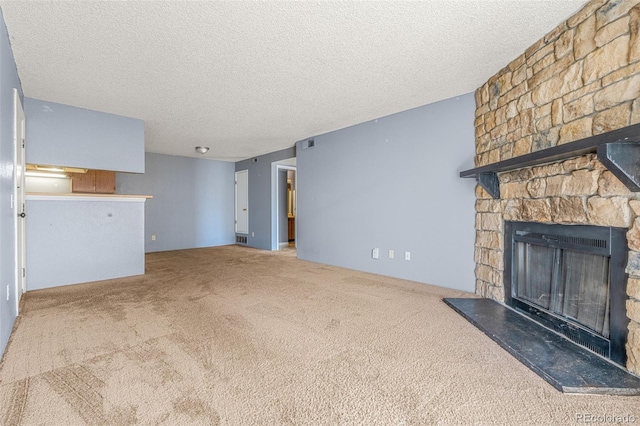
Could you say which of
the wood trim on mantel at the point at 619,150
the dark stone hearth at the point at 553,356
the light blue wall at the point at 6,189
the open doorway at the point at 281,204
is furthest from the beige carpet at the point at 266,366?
the open doorway at the point at 281,204

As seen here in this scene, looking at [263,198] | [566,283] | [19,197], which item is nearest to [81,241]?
[19,197]

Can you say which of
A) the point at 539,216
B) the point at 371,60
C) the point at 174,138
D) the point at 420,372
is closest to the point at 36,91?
the point at 174,138

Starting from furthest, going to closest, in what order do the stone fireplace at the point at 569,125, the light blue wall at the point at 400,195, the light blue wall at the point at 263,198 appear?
the light blue wall at the point at 263,198 < the light blue wall at the point at 400,195 < the stone fireplace at the point at 569,125

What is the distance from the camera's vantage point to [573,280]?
2.13 meters

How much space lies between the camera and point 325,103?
3.72 m

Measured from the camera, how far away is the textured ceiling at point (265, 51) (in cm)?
199

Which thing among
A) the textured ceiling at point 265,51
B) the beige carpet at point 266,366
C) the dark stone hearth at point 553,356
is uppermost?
the textured ceiling at point 265,51

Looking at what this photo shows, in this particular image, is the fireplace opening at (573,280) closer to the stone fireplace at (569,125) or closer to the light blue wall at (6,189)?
the stone fireplace at (569,125)

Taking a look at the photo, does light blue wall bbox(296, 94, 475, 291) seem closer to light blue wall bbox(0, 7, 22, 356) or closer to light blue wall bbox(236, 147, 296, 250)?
light blue wall bbox(236, 147, 296, 250)

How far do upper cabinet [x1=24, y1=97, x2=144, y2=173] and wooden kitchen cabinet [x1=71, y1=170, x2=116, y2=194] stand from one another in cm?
132

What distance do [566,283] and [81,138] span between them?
535 cm

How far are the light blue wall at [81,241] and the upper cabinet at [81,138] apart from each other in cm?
52

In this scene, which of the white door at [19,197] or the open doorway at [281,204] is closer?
the white door at [19,197]

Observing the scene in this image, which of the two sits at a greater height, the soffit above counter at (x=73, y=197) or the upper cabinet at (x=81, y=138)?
the upper cabinet at (x=81, y=138)
